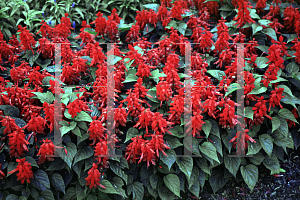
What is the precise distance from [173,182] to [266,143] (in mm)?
985

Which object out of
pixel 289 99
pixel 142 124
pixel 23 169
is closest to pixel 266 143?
pixel 289 99

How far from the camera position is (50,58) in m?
3.31

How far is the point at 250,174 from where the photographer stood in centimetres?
259

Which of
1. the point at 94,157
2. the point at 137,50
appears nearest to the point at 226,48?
the point at 137,50

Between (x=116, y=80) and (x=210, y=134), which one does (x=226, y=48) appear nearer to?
(x=210, y=134)

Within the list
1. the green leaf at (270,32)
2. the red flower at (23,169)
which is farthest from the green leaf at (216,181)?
the green leaf at (270,32)

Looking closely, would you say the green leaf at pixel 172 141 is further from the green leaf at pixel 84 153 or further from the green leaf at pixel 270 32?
the green leaf at pixel 270 32

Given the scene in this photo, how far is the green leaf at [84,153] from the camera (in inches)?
91.6

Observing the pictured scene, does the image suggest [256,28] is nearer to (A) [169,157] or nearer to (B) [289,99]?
(B) [289,99]

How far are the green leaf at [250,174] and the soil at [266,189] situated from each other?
0.24 m

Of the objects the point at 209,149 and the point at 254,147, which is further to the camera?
the point at 254,147

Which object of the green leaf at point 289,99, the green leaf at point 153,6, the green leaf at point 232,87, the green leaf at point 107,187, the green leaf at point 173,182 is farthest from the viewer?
the green leaf at point 153,6

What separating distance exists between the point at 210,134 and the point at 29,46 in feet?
7.61

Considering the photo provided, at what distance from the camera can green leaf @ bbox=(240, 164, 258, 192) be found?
8.37 ft
